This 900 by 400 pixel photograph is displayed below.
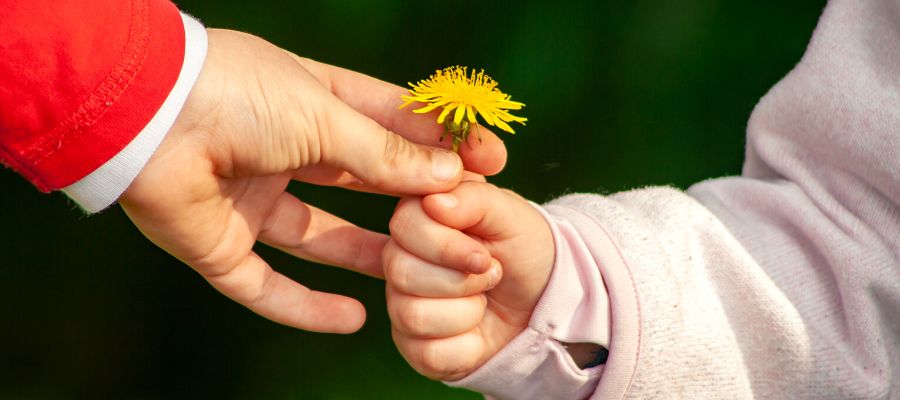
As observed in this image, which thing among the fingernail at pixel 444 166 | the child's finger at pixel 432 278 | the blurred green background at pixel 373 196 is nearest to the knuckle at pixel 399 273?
the child's finger at pixel 432 278

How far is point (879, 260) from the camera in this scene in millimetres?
995

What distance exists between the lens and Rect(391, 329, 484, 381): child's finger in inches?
37.7

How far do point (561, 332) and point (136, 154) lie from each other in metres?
0.51

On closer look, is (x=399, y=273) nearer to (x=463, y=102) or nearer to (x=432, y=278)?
(x=432, y=278)

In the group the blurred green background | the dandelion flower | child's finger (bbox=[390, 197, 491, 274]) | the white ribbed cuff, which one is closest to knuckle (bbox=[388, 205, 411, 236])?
child's finger (bbox=[390, 197, 491, 274])

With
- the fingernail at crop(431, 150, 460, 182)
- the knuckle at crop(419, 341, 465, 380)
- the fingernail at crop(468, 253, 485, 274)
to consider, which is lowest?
the knuckle at crop(419, 341, 465, 380)

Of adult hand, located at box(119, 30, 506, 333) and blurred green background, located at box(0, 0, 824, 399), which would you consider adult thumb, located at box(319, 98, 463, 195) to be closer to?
adult hand, located at box(119, 30, 506, 333)

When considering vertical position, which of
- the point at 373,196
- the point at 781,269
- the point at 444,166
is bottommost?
the point at 373,196

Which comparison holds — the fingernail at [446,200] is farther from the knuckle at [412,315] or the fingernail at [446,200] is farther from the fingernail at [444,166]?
the knuckle at [412,315]

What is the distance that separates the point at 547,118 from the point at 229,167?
0.68 m

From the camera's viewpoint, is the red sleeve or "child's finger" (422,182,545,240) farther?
"child's finger" (422,182,545,240)

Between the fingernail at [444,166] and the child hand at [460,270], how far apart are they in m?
0.02

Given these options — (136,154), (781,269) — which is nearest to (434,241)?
(136,154)

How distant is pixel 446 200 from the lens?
90cm
